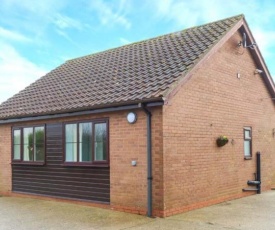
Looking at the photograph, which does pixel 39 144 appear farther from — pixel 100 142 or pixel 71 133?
pixel 100 142

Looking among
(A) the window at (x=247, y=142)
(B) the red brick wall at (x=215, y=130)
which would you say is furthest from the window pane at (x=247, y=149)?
(B) the red brick wall at (x=215, y=130)

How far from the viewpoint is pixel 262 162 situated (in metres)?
14.0

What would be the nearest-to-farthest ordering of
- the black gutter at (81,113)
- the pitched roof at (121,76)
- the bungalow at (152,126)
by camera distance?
the black gutter at (81,113) → the bungalow at (152,126) → the pitched roof at (121,76)

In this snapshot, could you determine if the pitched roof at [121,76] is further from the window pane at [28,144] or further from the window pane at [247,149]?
the window pane at [247,149]

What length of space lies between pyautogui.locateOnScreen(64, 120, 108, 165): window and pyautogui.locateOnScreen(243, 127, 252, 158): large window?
5297 mm

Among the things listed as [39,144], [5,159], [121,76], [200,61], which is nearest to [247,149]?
[200,61]

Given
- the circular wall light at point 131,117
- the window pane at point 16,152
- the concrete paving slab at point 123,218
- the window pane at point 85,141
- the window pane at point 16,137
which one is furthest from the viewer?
the window pane at point 16,152

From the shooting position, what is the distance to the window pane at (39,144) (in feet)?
40.5

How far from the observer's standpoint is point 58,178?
1173 centimetres

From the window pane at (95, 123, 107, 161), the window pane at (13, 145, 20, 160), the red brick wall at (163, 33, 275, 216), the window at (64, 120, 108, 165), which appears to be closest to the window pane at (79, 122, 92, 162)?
the window at (64, 120, 108, 165)

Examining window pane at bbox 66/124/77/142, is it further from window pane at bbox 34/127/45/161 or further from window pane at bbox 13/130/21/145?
window pane at bbox 13/130/21/145

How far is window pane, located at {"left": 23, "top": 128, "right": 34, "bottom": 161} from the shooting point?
41.8ft

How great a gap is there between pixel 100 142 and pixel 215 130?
345 cm

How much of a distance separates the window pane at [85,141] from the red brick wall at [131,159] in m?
0.56
